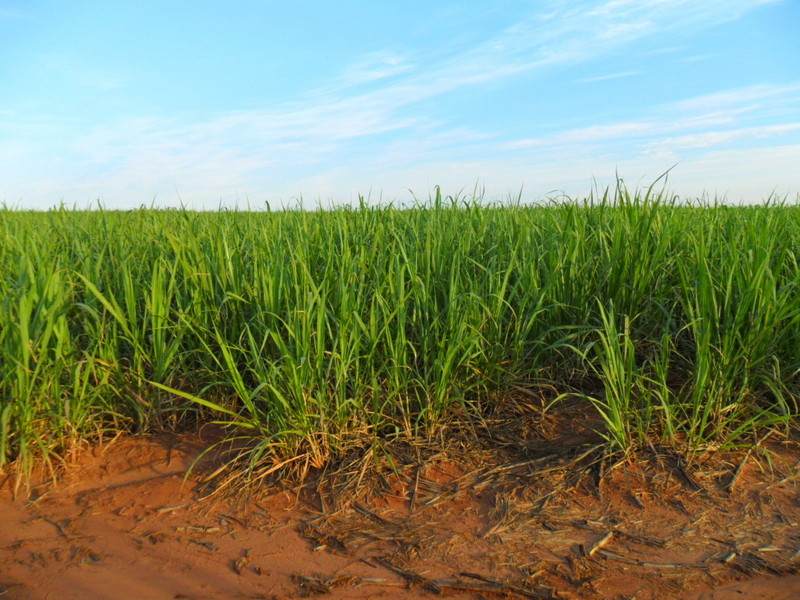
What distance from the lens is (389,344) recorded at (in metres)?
2.25

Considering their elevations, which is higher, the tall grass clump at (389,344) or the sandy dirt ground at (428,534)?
the tall grass clump at (389,344)

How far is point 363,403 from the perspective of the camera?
2336mm

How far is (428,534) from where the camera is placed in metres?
1.88

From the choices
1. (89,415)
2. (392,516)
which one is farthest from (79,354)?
(392,516)

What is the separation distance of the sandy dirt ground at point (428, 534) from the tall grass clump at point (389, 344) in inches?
7.3

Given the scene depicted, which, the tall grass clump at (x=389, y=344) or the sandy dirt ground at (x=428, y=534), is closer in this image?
the sandy dirt ground at (x=428, y=534)

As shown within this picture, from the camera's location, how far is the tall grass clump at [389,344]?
2180 mm

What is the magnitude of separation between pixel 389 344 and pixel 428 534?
2.17 ft

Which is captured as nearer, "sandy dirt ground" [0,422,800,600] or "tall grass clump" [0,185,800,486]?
"sandy dirt ground" [0,422,800,600]

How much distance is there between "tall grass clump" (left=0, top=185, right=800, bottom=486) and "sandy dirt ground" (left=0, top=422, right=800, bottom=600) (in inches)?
7.3

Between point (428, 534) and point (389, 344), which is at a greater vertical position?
point (389, 344)

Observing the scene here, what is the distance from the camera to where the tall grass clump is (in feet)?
7.15

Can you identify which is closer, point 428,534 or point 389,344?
point 428,534

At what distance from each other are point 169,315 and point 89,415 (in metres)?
0.50
